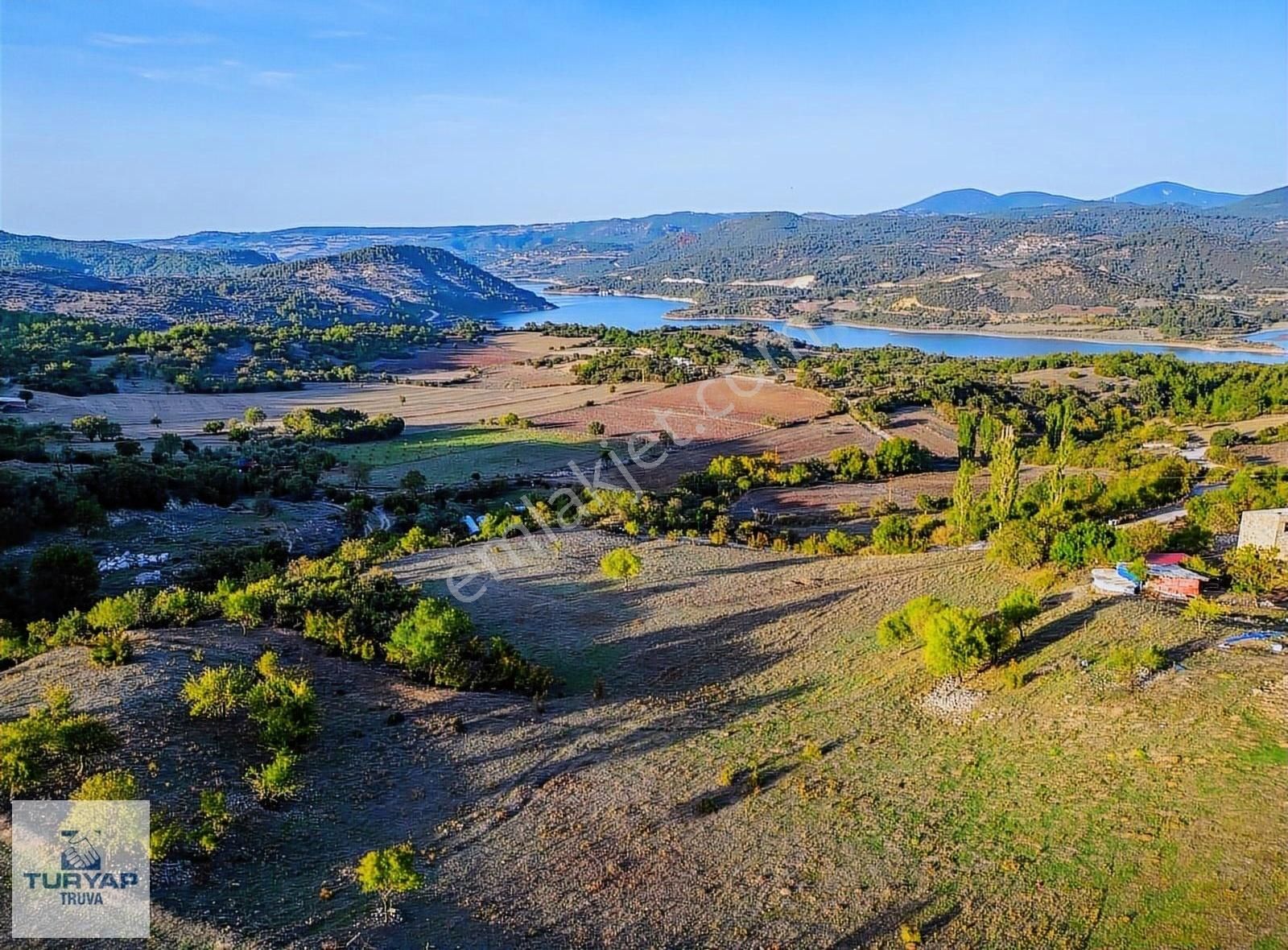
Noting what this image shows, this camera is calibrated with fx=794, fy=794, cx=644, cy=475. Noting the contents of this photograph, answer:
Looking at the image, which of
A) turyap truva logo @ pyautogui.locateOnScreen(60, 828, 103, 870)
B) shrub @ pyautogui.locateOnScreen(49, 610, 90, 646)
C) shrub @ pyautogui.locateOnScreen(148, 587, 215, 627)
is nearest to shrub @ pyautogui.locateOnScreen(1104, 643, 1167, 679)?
turyap truva logo @ pyautogui.locateOnScreen(60, 828, 103, 870)

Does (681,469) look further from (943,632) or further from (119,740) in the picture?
(119,740)

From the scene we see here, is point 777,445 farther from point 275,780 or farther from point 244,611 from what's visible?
point 275,780

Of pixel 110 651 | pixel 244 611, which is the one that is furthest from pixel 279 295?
pixel 110 651

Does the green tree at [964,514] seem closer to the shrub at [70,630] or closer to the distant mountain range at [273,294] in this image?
the shrub at [70,630]

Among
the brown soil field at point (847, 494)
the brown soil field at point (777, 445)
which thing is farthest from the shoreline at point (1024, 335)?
the brown soil field at point (847, 494)

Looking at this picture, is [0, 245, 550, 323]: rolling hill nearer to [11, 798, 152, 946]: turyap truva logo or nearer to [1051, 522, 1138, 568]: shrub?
[1051, 522, 1138, 568]: shrub

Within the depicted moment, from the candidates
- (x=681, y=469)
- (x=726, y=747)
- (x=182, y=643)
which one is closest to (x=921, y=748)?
(x=726, y=747)
